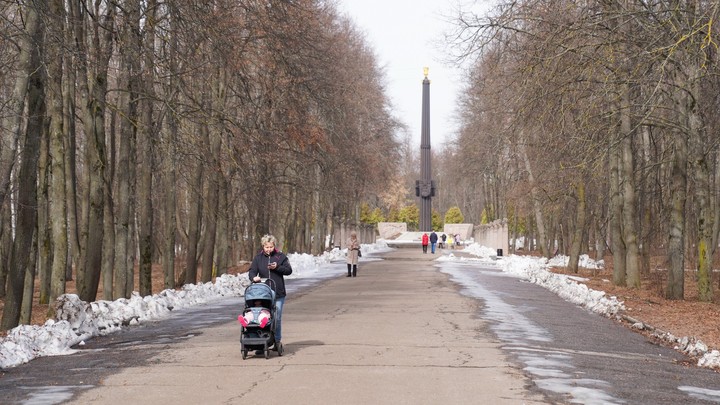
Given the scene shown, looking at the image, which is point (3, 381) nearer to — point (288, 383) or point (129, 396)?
point (129, 396)

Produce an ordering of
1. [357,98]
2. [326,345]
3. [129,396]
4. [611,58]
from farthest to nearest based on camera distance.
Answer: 1. [357,98]
2. [611,58]
3. [326,345]
4. [129,396]

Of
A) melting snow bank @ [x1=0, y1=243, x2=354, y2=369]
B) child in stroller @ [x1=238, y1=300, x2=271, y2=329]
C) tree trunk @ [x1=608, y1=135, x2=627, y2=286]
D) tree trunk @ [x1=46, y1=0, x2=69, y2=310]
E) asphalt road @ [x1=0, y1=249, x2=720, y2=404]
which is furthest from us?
tree trunk @ [x1=608, y1=135, x2=627, y2=286]

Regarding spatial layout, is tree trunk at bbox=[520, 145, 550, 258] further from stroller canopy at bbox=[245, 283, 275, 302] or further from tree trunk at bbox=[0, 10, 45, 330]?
stroller canopy at bbox=[245, 283, 275, 302]

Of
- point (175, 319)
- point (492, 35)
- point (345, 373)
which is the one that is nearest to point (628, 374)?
point (345, 373)

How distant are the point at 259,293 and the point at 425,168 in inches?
4016

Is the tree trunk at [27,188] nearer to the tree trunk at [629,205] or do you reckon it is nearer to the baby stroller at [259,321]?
the baby stroller at [259,321]

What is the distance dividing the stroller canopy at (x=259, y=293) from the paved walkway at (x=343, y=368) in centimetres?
81

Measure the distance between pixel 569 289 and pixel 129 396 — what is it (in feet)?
67.7

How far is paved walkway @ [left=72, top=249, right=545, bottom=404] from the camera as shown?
1023cm

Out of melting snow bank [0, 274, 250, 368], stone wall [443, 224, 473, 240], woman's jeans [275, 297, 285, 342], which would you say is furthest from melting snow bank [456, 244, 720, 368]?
stone wall [443, 224, 473, 240]

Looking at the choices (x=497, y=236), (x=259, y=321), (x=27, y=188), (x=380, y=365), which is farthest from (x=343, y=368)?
(x=497, y=236)

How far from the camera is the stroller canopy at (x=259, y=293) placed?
1382 cm

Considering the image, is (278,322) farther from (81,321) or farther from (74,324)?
(81,321)

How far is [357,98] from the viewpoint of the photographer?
196 ft
